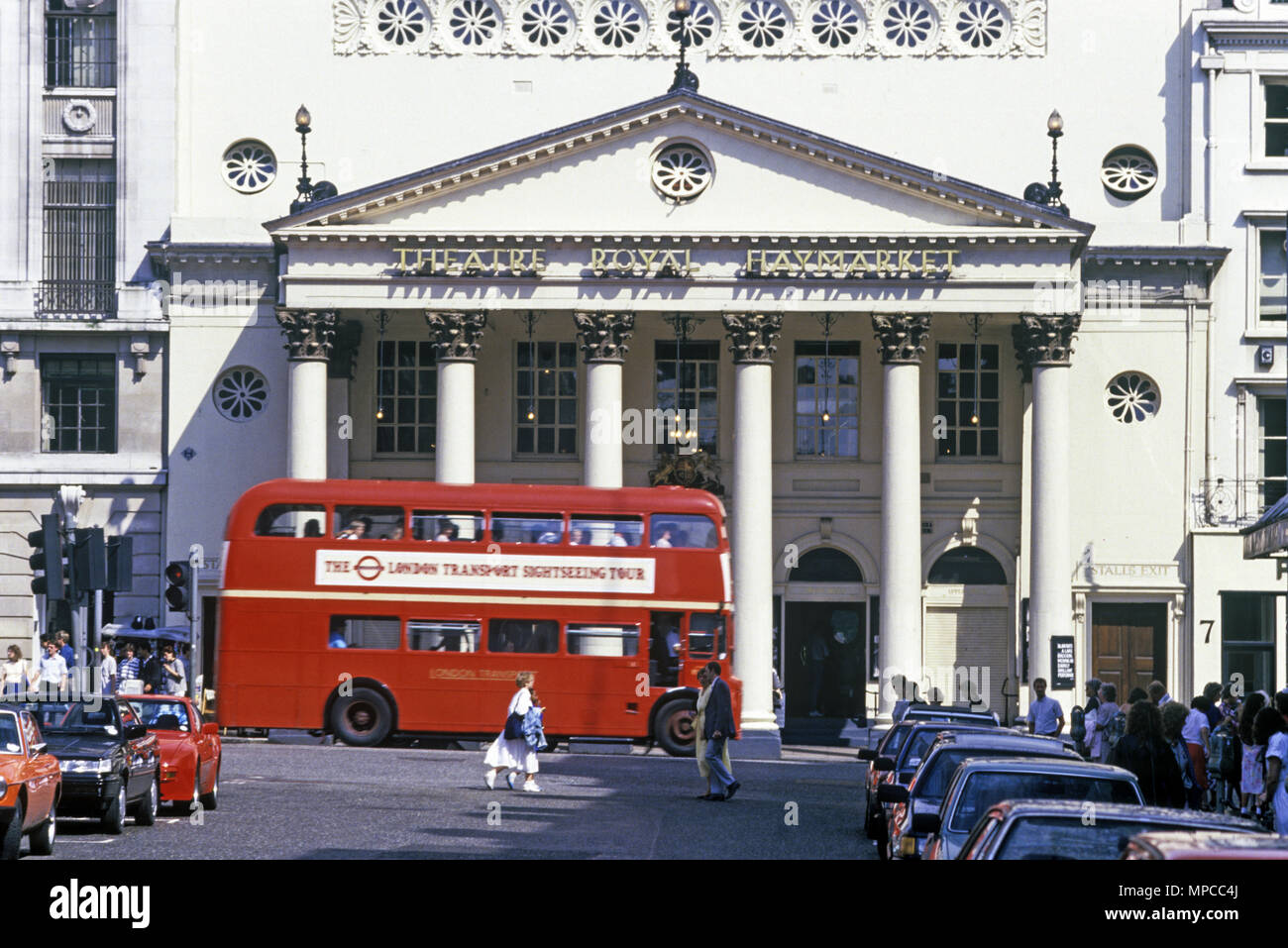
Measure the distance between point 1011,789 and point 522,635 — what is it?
24.5m

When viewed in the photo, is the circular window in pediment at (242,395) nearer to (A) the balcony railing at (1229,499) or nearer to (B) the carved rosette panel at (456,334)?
(B) the carved rosette panel at (456,334)

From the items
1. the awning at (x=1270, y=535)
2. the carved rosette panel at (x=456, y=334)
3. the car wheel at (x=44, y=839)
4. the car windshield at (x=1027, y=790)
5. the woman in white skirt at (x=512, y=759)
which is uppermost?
the carved rosette panel at (x=456, y=334)

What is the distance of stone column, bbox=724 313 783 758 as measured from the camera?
4762cm

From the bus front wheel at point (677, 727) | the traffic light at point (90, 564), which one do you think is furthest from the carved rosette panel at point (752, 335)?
the traffic light at point (90, 564)

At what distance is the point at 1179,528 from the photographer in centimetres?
5222

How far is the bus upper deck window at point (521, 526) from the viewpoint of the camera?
1499 inches

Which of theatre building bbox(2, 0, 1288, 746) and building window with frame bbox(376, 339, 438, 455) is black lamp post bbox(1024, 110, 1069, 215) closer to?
theatre building bbox(2, 0, 1288, 746)

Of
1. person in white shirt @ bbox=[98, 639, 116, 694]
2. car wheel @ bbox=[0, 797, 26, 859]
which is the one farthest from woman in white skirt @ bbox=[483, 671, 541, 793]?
car wheel @ bbox=[0, 797, 26, 859]

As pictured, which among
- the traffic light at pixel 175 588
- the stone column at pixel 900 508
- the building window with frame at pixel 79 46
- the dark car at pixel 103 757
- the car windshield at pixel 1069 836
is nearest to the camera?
the car windshield at pixel 1069 836

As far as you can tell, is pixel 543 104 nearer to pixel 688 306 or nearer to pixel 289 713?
pixel 688 306

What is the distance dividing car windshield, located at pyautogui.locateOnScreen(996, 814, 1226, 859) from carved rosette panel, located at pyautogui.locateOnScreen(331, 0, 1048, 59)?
1788 inches

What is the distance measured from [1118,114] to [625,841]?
115ft

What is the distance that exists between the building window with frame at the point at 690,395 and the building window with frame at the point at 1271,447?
42.7 ft

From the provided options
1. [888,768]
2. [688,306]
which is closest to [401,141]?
[688,306]
